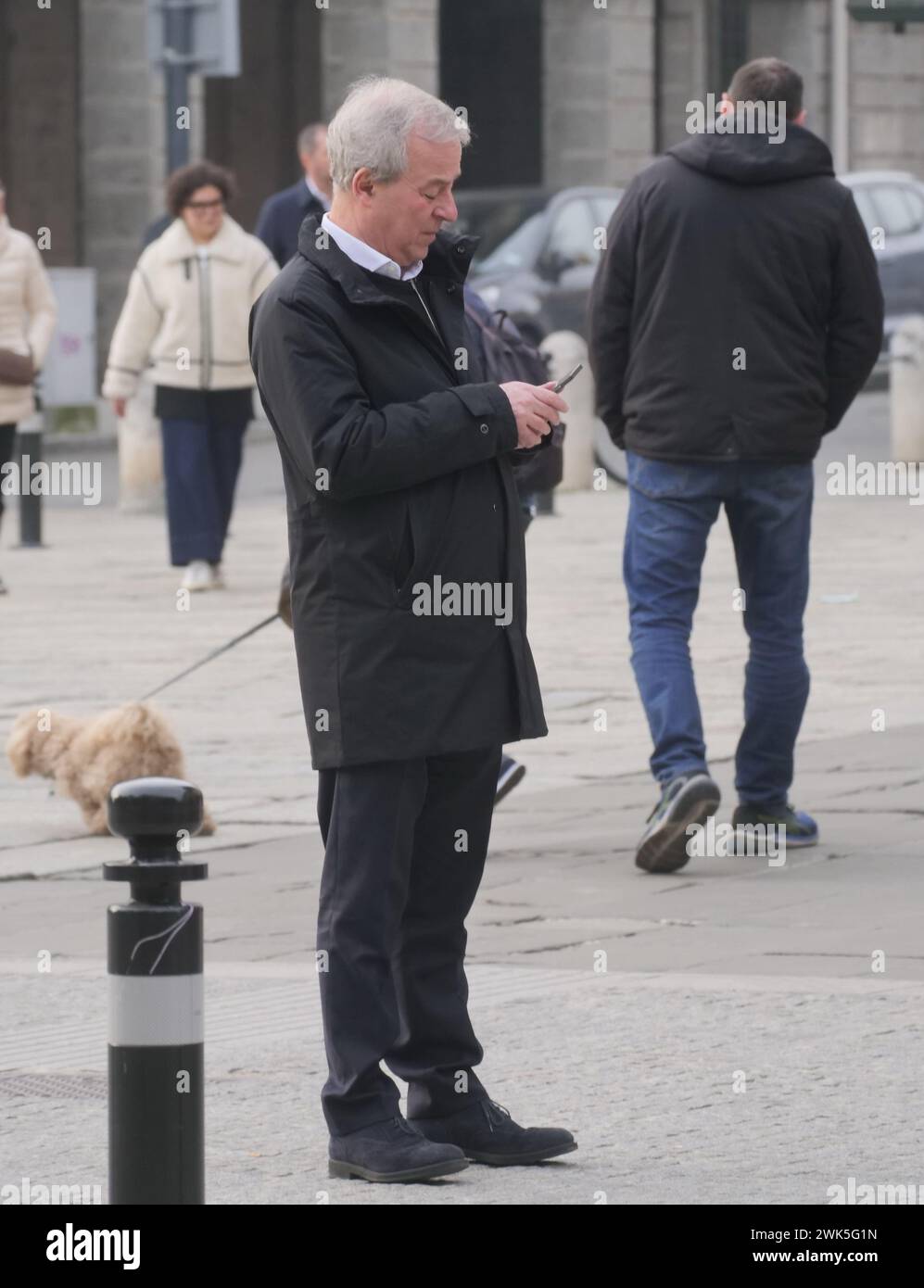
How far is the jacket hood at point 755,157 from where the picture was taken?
7859 mm

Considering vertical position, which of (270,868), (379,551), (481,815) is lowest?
(270,868)

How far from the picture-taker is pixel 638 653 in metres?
8.00

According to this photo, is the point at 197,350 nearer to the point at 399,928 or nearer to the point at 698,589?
the point at 698,589

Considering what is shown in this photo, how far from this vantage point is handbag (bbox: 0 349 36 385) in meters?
13.9

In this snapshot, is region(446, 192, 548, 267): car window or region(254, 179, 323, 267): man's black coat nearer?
region(254, 179, 323, 267): man's black coat

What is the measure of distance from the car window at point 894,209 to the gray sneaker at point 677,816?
21.5 metres

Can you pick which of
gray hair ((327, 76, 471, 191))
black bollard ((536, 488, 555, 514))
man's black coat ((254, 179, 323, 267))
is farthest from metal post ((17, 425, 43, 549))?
gray hair ((327, 76, 471, 191))

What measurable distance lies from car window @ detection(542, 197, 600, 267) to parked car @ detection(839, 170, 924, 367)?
143 inches

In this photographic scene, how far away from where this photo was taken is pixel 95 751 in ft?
27.8

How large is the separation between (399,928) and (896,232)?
2436 centimetres

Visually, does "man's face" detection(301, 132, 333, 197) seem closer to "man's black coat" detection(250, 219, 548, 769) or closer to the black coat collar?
the black coat collar

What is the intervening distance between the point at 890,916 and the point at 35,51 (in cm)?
2064
